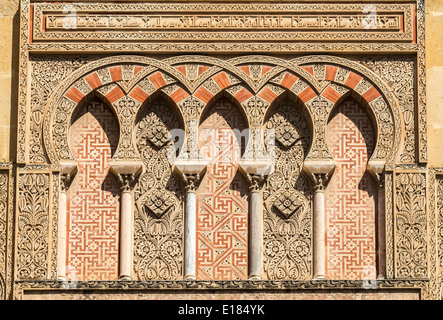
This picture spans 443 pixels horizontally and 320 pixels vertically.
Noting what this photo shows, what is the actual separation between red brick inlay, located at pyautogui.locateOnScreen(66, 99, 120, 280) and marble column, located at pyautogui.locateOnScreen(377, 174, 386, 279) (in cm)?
275

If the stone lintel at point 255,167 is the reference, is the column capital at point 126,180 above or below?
below

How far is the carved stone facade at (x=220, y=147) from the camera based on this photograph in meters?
20.5

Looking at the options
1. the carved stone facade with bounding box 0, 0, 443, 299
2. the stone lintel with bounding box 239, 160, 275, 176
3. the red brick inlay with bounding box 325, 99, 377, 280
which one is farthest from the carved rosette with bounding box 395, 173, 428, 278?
the stone lintel with bounding box 239, 160, 275, 176

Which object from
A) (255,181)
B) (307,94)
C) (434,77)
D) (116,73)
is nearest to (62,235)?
(116,73)

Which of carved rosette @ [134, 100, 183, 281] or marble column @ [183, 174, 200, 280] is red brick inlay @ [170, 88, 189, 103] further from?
marble column @ [183, 174, 200, 280]

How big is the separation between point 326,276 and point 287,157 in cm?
138

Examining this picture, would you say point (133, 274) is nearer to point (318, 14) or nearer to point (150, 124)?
point (150, 124)

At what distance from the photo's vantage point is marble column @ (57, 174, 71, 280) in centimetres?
2039

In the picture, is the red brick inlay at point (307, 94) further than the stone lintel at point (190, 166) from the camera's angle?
Yes

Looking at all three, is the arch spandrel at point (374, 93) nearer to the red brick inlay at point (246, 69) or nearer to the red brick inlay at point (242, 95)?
the red brick inlay at point (246, 69)

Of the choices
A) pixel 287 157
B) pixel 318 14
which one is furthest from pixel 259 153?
pixel 318 14

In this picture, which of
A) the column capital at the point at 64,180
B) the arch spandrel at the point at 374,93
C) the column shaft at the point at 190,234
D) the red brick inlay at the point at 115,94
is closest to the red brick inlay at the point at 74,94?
the red brick inlay at the point at 115,94

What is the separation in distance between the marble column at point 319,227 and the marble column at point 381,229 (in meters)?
0.57

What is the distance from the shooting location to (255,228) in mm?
20516
